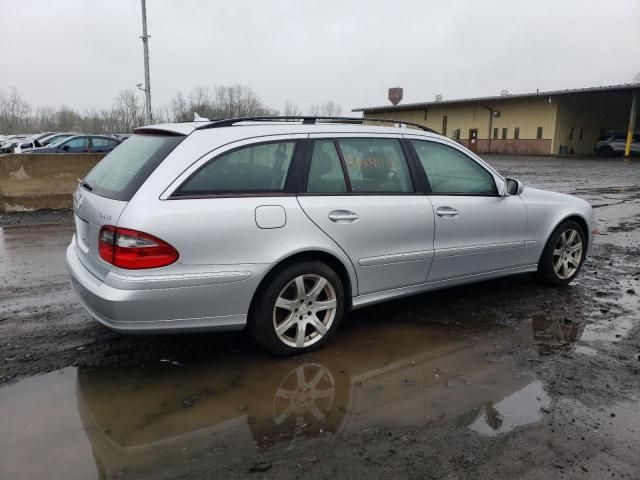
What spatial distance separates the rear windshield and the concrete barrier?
6.72 m

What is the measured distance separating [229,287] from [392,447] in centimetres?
141

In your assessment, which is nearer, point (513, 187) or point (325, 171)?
point (325, 171)

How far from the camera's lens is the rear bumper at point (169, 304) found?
313 cm

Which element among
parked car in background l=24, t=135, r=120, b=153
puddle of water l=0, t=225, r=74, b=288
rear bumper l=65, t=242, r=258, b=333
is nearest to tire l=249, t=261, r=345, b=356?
rear bumper l=65, t=242, r=258, b=333

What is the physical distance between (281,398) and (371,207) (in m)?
1.58

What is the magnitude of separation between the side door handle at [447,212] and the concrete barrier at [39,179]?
26.9ft

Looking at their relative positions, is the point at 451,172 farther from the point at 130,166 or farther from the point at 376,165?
the point at 130,166

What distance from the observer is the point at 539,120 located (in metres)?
38.3

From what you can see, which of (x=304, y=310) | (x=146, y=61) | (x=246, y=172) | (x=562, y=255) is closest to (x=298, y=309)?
(x=304, y=310)

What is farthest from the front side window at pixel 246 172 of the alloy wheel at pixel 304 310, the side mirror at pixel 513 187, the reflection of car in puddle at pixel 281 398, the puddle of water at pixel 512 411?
the side mirror at pixel 513 187

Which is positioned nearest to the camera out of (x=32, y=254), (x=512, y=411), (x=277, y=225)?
(x=512, y=411)

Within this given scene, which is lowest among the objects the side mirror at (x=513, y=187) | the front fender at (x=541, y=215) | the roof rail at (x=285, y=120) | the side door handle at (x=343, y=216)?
the front fender at (x=541, y=215)

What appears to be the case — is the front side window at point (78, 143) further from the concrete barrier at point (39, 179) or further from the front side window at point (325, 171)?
the front side window at point (325, 171)

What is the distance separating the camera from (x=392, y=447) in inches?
107
